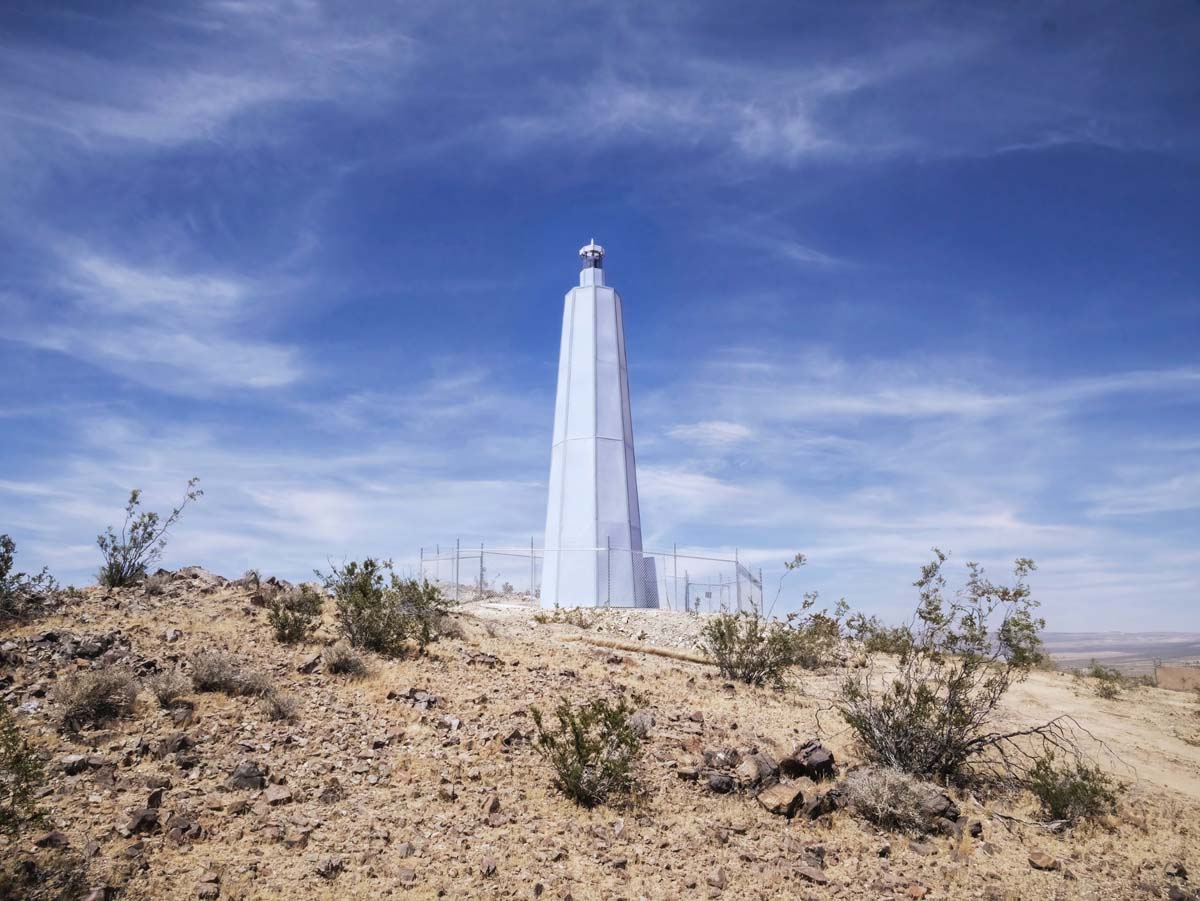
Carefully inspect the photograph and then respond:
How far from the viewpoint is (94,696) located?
23.9 feet

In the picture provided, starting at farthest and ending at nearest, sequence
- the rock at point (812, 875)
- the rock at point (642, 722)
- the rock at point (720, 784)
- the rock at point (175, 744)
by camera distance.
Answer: the rock at point (642, 722) → the rock at point (720, 784) → the rock at point (175, 744) → the rock at point (812, 875)

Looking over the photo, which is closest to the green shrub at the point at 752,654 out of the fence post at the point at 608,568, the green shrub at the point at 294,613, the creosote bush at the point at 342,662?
the creosote bush at the point at 342,662

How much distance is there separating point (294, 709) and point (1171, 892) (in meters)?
7.66

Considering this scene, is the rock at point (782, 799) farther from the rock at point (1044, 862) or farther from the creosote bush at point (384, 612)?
the creosote bush at point (384, 612)

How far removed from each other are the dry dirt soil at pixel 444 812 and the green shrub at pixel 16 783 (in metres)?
0.16

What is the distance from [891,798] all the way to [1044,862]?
123cm

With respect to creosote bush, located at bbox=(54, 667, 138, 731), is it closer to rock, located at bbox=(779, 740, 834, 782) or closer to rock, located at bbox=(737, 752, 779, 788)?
rock, located at bbox=(737, 752, 779, 788)

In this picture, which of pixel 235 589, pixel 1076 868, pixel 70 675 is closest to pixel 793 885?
pixel 1076 868

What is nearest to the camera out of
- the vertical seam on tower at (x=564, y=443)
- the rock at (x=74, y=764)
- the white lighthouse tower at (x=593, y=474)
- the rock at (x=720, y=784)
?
the rock at (x=74, y=764)

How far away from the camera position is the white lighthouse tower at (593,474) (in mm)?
20453

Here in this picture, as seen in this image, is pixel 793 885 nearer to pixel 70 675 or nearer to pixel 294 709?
pixel 294 709

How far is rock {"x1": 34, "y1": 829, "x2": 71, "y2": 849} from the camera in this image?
5426 mm

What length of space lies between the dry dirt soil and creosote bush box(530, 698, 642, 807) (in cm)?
16

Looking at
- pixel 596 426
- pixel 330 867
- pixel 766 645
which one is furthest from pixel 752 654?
pixel 596 426
